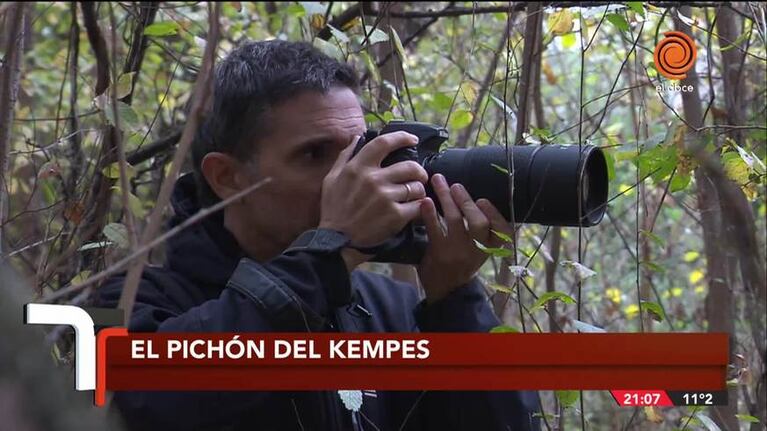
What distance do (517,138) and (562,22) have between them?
0.79 feet

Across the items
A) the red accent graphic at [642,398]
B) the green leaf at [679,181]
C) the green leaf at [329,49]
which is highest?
the green leaf at [329,49]

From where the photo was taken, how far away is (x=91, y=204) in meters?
1.90

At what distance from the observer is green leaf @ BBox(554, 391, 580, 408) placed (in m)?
1.46

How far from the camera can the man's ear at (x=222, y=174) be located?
1700 mm

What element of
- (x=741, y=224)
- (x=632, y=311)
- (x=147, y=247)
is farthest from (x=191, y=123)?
(x=632, y=311)

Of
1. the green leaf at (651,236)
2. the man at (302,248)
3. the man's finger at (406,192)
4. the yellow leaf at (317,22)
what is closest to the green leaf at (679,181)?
the green leaf at (651,236)

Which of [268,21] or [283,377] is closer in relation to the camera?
[283,377]

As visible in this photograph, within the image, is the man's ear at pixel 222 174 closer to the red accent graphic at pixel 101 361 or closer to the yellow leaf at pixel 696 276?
the red accent graphic at pixel 101 361

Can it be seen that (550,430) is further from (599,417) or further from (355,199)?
(599,417)

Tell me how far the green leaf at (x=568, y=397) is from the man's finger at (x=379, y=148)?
420 mm

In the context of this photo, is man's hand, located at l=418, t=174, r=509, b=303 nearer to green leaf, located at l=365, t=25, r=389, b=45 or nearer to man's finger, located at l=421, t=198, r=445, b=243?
man's finger, located at l=421, t=198, r=445, b=243

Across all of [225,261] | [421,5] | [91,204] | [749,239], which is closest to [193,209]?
[225,261]

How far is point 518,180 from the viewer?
5.02 feet

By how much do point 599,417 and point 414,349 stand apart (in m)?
1.70
